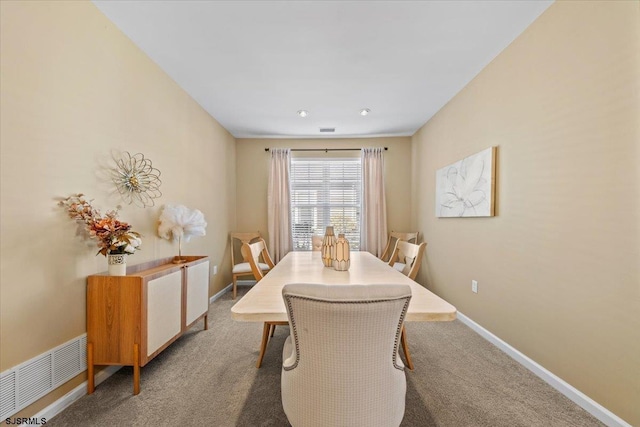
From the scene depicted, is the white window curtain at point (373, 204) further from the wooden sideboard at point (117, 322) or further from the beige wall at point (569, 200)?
the wooden sideboard at point (117, 322)

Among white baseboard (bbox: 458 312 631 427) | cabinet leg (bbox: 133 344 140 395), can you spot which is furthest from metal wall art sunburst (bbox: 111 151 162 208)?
white baseboard (bbox: 458 312 631 427)

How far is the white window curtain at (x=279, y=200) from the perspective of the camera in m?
4.38

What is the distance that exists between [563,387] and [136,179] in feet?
10.6

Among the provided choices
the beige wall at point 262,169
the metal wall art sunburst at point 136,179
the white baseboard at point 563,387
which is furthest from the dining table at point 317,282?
the beige wall at point 262,169

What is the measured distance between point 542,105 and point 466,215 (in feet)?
3.87

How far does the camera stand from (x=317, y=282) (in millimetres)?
1517

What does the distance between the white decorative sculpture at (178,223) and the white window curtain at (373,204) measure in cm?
262

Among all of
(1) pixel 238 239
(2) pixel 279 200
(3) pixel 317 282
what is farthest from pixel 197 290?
(2) pixel 279 200

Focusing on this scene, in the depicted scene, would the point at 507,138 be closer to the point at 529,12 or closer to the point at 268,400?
the point at 529,12

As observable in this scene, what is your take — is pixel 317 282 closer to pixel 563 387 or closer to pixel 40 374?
pixel 40 374

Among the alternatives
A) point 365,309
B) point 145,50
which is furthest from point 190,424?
point 145,50

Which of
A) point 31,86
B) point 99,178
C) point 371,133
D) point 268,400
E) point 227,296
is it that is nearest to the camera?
point 31,86

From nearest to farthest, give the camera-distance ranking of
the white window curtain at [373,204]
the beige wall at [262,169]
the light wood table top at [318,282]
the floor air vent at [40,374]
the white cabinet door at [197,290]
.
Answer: the light wood table top at [318,282], the floor air vent at [40,374], the white cabinet door at [197,290], the white window curtain at [373,204], the beige wall at [262,169]

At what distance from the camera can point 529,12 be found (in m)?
1.79
